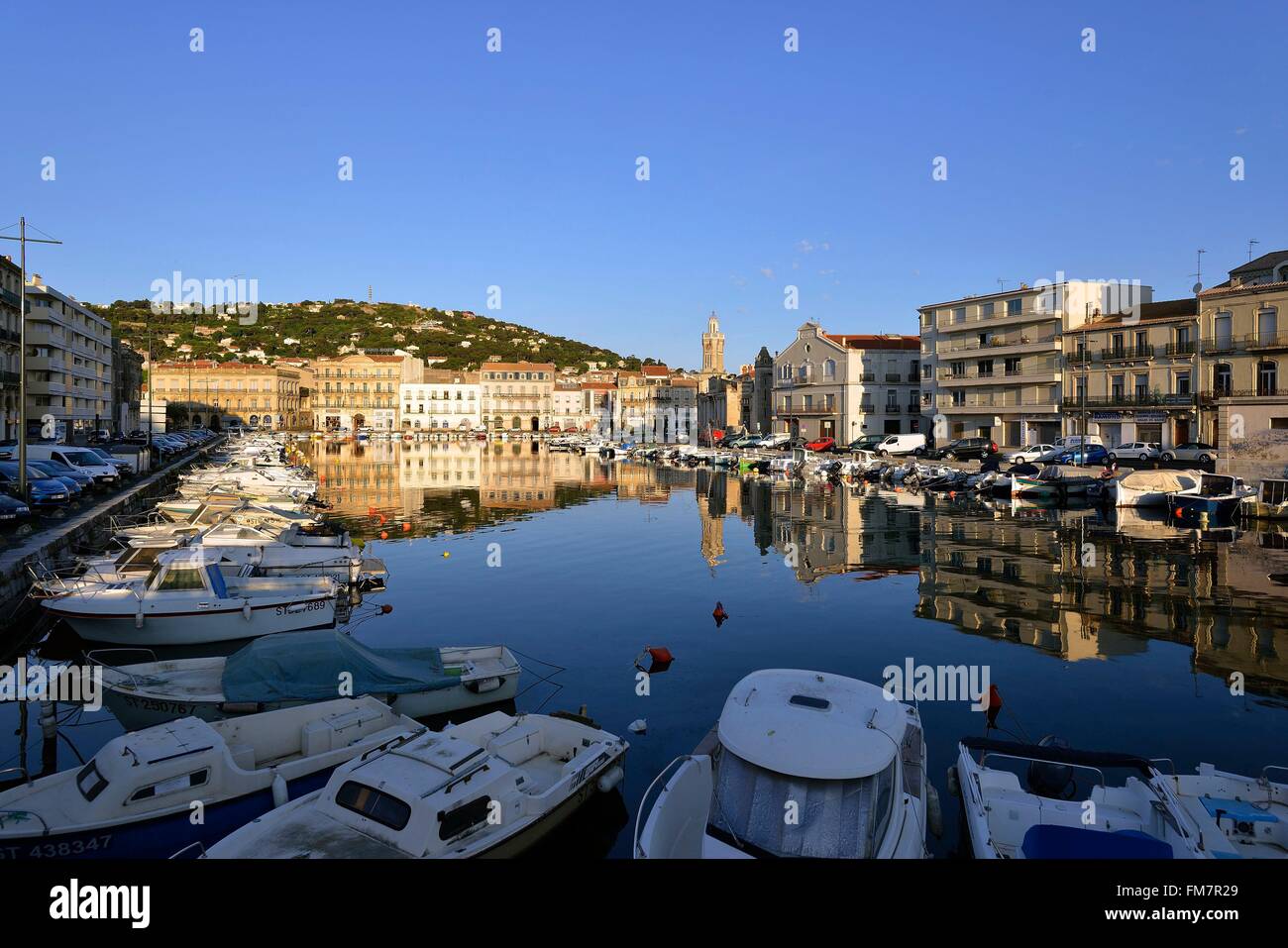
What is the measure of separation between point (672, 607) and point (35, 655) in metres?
15.4

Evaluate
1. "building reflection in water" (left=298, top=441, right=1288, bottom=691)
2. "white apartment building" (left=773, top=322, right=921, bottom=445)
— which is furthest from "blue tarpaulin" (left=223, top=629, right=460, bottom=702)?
"white apartment building" (left=773, top=322, right=921, bottom=445)

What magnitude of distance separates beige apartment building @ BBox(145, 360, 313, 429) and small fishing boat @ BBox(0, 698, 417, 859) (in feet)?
478

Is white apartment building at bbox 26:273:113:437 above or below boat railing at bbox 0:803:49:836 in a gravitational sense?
above

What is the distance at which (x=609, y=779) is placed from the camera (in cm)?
1125

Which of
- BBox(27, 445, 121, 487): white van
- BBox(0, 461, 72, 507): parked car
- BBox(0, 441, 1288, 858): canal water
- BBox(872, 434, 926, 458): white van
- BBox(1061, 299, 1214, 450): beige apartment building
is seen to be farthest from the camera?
BBox(872, 434, 926, 458): white van

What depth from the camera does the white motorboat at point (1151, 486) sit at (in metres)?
41.8

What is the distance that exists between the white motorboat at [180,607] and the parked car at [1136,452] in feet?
168

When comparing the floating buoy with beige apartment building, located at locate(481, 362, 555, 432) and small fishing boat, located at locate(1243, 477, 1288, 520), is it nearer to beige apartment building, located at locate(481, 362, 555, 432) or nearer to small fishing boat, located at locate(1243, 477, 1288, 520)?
small fishing boat, located at locate(1243, 477, 1288, 520)

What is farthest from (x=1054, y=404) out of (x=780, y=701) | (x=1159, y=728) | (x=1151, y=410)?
(x=780, y=701)

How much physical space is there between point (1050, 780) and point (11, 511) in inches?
1272

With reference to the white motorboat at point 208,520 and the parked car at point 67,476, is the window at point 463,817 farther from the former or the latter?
the parked car at point 67,476

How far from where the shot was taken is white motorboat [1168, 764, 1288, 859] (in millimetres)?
8906
